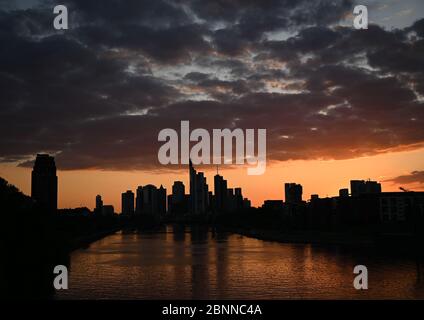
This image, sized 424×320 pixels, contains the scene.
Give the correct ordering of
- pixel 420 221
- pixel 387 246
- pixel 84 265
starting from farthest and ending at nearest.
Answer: pixel 420 221 < pixel 387 246 < pixel 84 265

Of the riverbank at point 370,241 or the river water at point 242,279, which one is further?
the riverbank at point 370,241

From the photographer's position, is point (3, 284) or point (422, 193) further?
point (422, 193)

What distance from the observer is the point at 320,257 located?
71.9m

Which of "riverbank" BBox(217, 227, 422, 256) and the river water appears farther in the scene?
"riverbank" BBox(217, 227, 422, 256)

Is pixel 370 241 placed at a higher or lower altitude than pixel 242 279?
lower

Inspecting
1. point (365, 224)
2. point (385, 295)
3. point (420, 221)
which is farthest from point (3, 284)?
point (365, 224)

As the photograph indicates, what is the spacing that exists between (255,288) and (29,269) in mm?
25155

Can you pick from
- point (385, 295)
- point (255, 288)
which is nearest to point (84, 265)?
point (255, 288)

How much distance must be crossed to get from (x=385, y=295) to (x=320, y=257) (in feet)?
114

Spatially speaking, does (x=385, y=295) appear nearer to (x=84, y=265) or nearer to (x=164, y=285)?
(x=164, y=285)

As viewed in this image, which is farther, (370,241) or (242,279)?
(370,241)
